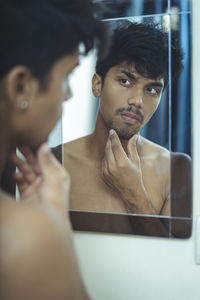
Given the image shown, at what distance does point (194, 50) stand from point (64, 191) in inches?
25.3

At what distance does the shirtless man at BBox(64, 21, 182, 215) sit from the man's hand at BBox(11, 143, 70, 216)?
35cm

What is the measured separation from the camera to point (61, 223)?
584mm

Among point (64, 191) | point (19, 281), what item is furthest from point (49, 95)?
point (19, 281)

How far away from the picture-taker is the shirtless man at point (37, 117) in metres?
0.52

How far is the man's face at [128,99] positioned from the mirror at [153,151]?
30 mm

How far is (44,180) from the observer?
685 millimetres

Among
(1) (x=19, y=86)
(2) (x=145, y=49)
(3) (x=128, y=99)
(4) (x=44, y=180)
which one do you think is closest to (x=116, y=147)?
(3) (x=128, y=99)

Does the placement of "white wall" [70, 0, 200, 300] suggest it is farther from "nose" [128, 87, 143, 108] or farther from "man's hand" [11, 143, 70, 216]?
"man's hand" [11, 143, 70, 216]

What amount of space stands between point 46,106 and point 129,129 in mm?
493

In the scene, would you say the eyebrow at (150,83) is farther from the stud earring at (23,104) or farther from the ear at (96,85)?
the stud earring at (23,104)

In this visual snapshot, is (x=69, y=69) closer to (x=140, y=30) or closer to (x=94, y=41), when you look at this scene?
(x=94, y=41)

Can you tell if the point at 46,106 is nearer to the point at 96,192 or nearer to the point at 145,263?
the point at 96,192

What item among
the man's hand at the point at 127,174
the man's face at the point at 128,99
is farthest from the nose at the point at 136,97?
the man's hand at the point at 127,174

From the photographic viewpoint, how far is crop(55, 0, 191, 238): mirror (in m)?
1.02
